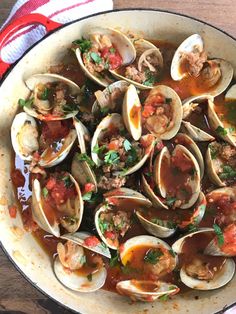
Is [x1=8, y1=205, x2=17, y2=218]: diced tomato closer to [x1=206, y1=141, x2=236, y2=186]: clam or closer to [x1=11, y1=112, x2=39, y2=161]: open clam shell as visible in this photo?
[x1=11, y1=112, x2=39, y2=161]: open clam shell

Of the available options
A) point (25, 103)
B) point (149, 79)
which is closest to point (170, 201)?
point (149, 79)

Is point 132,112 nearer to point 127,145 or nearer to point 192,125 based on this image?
point 127,145

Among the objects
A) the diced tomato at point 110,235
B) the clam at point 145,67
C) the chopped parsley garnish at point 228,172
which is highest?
the clam at point 145,67

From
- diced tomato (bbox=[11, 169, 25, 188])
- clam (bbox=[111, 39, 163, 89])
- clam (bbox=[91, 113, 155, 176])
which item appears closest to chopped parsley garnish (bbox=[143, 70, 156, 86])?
clam (bbox=[111, 39, 163, 89])

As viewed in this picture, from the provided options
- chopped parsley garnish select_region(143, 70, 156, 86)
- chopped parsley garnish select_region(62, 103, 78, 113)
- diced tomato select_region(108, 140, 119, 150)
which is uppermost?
chopped parsley garnish select_region(143, 70, 156, 86)

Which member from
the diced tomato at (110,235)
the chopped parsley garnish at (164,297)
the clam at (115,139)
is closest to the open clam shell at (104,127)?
the clam at (115,139)

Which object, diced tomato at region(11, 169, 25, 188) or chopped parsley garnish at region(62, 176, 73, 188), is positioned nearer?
chopped parsley garnish at region(62, 176, 73, 188)

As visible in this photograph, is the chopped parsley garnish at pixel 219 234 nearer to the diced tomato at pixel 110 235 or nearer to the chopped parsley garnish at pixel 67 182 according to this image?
the diced tomato at pixel 110 235
